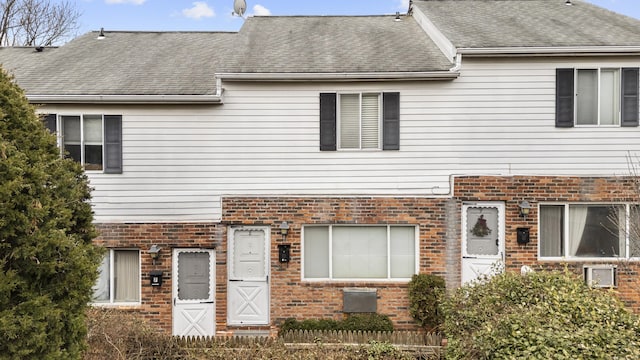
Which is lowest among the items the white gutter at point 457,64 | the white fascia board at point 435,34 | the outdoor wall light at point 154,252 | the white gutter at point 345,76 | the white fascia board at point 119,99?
the outdoor wall light at point 154,252

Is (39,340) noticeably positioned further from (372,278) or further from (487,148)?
(487,148)

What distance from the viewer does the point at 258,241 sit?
9.33 metres

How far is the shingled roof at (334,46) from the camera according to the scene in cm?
922

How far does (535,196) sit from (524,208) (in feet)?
1.34

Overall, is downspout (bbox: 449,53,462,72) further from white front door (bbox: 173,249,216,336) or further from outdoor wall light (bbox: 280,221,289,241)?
white front door (bbox: 173,249,216,336)

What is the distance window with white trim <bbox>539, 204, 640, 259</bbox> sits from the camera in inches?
360

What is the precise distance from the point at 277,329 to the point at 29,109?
259 inches

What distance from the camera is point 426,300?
29.1 ft

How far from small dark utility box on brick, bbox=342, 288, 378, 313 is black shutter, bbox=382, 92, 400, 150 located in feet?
11.0

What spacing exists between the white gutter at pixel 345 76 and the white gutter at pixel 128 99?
0.55 m

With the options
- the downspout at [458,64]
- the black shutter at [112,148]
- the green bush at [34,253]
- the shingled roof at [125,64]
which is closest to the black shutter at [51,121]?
the shingled roof at [125,64]

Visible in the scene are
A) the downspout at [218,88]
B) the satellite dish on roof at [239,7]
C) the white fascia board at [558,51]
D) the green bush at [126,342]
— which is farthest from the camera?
the satellite dish on roof at [239,7]

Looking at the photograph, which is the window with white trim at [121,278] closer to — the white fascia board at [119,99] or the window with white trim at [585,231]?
Result: the white fascia board at [119,99]

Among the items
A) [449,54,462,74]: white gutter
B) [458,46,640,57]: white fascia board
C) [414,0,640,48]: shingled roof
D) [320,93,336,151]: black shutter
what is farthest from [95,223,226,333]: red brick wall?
[414,0,640,48]: shingled roof
